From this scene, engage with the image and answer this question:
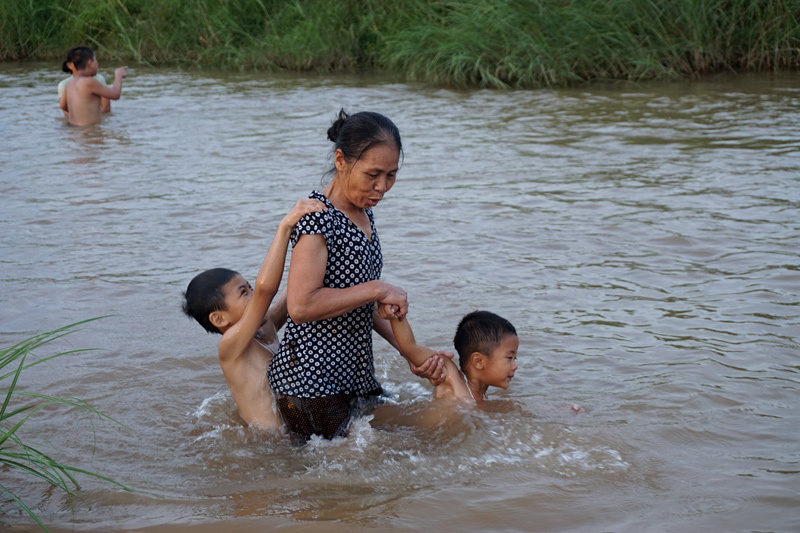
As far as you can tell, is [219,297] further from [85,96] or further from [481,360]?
[85,96]

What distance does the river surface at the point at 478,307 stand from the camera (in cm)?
322

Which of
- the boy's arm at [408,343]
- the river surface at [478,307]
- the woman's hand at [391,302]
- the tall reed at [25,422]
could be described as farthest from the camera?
the boy's arm at [408,343]

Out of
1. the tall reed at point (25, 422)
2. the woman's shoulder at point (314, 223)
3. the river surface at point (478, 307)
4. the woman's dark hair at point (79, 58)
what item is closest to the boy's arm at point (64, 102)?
the woman's dark hair at point (79, 58)

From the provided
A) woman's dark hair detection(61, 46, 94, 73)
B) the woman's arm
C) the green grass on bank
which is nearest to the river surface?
the woman's arm

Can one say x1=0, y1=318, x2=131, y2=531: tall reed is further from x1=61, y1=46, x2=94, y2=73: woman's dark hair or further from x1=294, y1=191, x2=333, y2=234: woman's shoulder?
x1=61, y1=46, x2=94, y2=73: woman's dark hair

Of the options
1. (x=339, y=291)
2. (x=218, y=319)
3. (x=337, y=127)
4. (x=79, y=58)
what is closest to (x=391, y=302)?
(x=339, y=291)

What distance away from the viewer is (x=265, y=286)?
3379mm

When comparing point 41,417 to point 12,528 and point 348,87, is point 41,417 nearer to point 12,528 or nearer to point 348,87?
point 12,528

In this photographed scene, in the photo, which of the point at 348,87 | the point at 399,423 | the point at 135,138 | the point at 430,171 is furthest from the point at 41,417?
the point at 348,87

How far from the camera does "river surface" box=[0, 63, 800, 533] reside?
3.22 meters

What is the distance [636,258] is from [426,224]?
5.58ft

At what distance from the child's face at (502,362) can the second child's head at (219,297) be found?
110cm

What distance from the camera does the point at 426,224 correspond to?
22.7 feet

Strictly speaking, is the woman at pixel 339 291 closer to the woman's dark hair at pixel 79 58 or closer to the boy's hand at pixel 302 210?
the boy's hand at pixel 302 210
